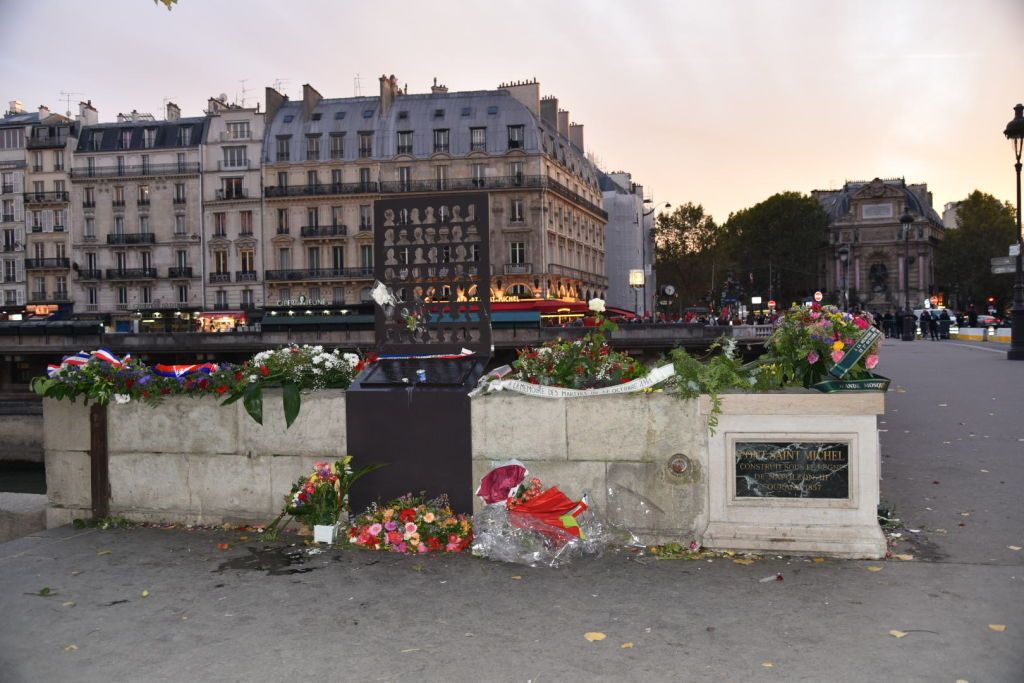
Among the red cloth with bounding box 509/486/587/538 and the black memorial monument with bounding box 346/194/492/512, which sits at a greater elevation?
the black memorial monument with bounding box 346/194/492/512

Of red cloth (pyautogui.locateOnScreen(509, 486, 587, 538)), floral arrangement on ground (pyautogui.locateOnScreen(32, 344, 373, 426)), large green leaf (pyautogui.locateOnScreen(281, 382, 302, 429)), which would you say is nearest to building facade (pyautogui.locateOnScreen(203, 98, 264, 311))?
floral arrangement on ground (pyautogui.locateOnScreen(32, 344, 373, 426))

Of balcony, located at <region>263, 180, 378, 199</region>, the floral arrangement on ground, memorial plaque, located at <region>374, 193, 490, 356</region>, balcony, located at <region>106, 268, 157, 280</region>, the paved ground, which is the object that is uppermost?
balcony, located at <region>263, 180, 378, 199</region>

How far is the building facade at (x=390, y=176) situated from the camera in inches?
2419

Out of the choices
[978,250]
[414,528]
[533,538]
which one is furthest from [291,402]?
[978,250]

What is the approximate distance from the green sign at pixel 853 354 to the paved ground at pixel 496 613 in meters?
1.41

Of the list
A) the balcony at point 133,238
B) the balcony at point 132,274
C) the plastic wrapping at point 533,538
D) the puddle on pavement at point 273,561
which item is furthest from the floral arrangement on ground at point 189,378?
the balcony at point 133,238

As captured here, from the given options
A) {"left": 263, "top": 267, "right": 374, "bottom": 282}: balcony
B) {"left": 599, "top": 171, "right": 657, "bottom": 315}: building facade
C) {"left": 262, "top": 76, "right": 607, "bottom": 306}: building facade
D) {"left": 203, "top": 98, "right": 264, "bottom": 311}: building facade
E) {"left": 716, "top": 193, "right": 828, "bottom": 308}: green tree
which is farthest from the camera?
{"left": 716, "top": 193, "right": 828, "bottom": 308}: green tree

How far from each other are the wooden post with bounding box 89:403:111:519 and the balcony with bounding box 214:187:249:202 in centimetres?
6005

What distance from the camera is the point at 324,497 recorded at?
6902 millimetres

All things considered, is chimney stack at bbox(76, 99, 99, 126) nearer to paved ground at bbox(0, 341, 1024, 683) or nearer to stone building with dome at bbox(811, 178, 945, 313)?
paved ground at bbox(0, 341, 1024, 683)

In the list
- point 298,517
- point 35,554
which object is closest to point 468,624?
point 298,517

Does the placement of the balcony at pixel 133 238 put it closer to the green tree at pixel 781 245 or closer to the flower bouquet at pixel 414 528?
the green tree at pixel 781 245

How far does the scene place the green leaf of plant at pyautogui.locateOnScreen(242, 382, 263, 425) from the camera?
23.5 feet

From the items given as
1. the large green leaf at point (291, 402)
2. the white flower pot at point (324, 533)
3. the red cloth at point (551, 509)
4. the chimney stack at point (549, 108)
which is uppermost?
the chimney stack at point (549, 108)
